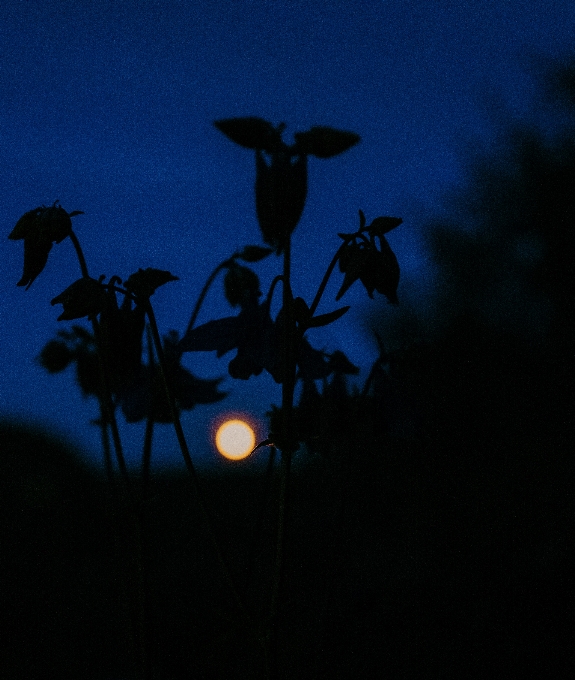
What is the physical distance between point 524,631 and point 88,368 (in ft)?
5.02

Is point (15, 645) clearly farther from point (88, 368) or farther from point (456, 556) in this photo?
point (456, 556)

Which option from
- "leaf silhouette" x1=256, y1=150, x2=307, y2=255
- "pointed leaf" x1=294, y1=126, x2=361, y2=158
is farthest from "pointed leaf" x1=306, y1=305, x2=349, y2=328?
"pointed leaf" x1=294, y1=126, x2=361, y2=158

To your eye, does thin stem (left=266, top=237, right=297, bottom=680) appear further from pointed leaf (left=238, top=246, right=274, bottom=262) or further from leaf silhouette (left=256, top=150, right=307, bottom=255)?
pointed leaf (left=238, top=246, right=274, bottom=262)

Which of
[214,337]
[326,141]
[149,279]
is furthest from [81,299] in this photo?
[326,141]

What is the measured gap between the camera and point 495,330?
20.0ft

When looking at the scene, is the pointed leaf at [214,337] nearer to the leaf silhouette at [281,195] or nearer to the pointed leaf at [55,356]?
the leaf silhouette at [281,195]

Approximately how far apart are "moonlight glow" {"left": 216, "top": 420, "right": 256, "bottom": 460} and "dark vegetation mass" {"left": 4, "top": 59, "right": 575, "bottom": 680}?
37cm

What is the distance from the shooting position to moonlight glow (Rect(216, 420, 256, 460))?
256cm

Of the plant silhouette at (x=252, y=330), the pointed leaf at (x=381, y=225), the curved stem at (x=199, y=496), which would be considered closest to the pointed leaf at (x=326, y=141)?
the plant silhouette at (x=252, y=330)

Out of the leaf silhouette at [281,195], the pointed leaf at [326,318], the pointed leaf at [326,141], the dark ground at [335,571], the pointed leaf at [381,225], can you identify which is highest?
the pointed leaf at [326,141]

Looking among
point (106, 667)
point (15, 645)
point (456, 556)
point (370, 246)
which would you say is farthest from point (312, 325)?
point (456, 556)

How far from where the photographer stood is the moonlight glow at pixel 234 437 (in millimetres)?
2558

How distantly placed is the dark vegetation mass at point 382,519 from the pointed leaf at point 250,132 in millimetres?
11

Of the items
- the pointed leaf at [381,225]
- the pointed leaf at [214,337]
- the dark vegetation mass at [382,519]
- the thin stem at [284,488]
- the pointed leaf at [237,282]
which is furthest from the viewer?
the pointed leaf at [237,282]
